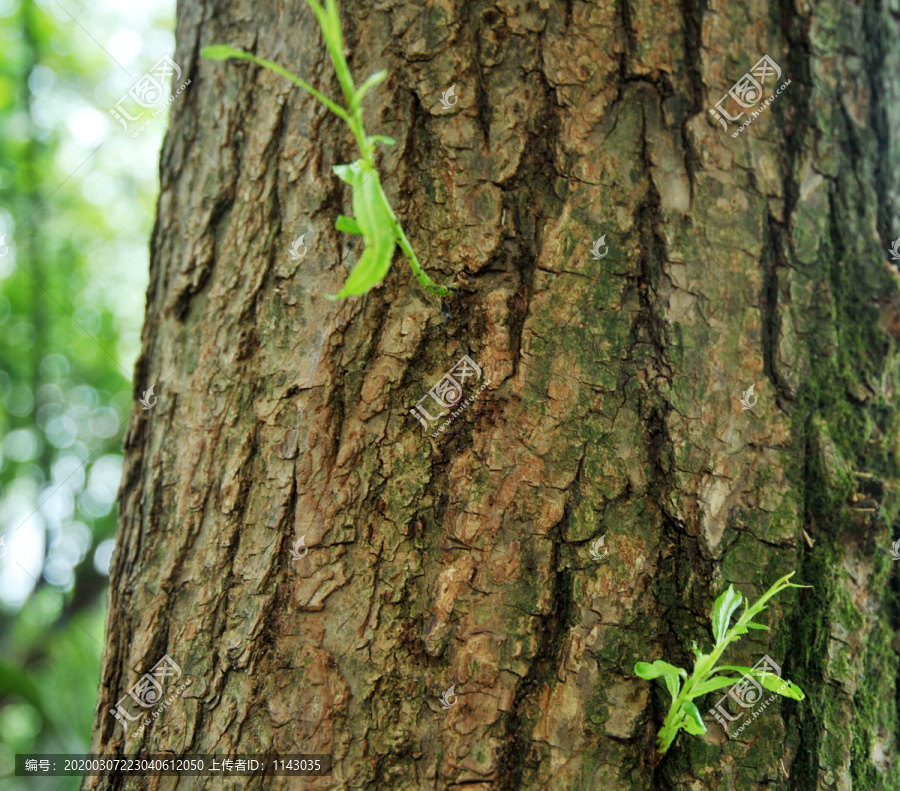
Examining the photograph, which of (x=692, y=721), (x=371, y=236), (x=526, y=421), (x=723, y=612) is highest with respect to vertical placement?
(x=371, y=236)

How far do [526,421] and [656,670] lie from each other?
1.64 ft

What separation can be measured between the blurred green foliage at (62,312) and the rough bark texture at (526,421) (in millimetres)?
4517

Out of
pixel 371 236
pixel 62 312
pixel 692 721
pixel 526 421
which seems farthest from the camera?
pixel 62 312

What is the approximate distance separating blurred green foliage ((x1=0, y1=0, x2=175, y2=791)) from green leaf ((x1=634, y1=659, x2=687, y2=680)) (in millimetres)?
5247

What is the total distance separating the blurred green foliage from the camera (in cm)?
575

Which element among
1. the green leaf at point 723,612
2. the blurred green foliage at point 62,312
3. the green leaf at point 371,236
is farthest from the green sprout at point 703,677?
the blurred green foliage at point 62,312

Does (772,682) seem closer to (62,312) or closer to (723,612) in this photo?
(723,612)

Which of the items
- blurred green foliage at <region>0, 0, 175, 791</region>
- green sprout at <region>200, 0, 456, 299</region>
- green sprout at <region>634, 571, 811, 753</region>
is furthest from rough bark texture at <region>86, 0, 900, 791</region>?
blurred green foliage at <region>0, 0, 175, 791</region>

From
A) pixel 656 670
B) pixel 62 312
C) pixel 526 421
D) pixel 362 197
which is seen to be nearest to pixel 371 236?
pixel 362 197

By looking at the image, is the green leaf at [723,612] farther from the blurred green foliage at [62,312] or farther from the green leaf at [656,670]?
the blurred green foliage at [62,312]

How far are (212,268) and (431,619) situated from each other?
93cm

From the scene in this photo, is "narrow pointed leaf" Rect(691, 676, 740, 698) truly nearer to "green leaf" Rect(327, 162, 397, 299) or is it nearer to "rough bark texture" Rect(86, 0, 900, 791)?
"rough bark texture" Rect(86, 0, 900, 791)

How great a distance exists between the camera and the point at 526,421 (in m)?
1.21

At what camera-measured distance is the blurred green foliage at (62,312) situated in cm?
575
